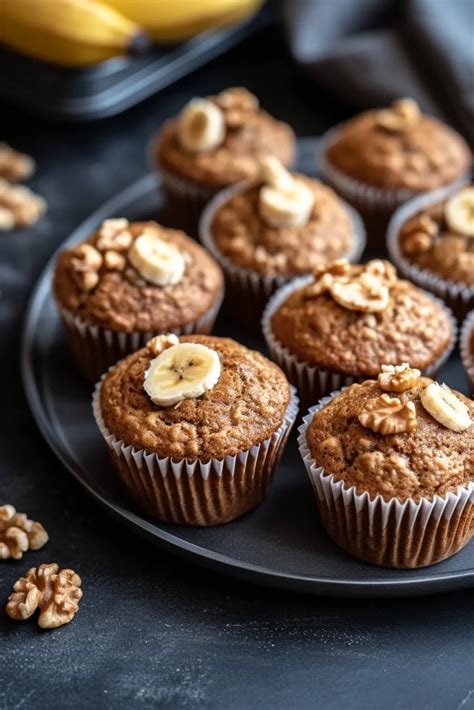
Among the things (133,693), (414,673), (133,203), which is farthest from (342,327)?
(133,203)

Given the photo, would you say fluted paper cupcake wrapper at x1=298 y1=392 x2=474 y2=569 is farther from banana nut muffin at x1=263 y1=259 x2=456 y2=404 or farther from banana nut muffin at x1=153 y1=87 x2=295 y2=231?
banana nut muffin at x1=153 y1=87 x2=295 y2=231

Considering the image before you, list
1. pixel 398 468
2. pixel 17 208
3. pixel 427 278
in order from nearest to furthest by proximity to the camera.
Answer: pixel 398 468 → pixel 427 278 → pixel 17 208

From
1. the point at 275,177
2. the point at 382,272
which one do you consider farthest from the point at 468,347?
the point at 275,177

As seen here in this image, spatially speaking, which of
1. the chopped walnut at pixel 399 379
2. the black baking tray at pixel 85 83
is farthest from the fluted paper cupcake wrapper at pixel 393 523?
the black baking tray at pixel 85 83

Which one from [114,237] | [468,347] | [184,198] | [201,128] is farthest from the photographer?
[184,198]

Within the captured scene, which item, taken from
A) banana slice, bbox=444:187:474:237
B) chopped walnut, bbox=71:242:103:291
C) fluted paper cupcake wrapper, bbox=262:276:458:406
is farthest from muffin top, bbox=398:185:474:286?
chopped walnut, bbox=71:242:103:291

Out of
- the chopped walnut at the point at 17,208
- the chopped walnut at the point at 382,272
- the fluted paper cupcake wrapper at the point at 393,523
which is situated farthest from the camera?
the chopped walnut at the point at 17,208

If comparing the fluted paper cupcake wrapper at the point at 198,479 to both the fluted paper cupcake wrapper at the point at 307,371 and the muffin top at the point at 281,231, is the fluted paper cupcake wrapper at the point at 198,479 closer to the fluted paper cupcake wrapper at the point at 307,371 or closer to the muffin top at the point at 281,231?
the fluted paper cupcake wrapper at the point at 307,371

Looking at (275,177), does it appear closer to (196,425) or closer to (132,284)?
(132,284)
